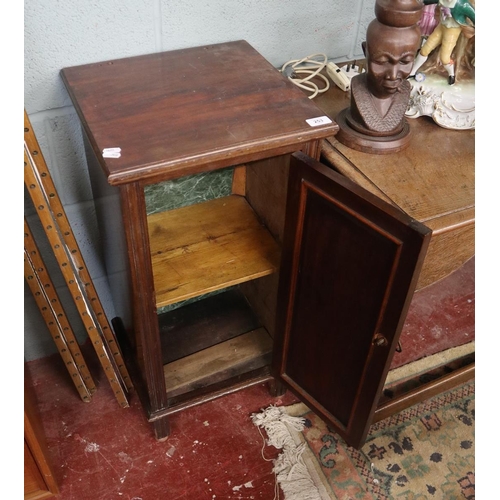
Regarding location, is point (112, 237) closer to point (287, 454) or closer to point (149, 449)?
point (149, 449)

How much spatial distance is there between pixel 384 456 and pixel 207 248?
83 centimetres

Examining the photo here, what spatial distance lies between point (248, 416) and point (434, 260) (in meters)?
0.82

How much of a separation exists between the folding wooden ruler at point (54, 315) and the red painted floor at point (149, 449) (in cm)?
10

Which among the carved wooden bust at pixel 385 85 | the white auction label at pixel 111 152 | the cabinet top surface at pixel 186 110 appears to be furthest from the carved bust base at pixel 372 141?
the white auction label at pixel 111 152

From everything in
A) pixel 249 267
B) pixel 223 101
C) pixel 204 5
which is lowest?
pixel 249 267

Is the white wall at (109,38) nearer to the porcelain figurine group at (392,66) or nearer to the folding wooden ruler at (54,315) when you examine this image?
the folding wooden ruler at (54,315)

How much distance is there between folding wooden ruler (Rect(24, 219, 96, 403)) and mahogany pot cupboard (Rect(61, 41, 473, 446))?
0.52 ft

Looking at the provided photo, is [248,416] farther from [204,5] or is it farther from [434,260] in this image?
[204,5]

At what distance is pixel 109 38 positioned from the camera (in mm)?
1392

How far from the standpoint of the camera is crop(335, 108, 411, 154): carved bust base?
4.46ft

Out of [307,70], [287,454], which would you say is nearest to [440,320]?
[287,454]

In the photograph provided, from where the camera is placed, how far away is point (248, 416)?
1.77 meters

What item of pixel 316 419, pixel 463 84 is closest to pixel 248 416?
pixel 316 419

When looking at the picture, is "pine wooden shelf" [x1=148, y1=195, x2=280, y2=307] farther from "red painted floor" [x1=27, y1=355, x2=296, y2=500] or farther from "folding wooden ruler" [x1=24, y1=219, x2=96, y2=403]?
"red painted floor" [x1=27, y1=355, x2=296, y2=500]
